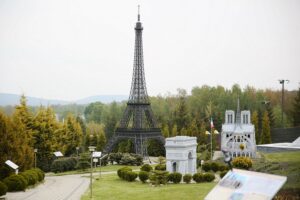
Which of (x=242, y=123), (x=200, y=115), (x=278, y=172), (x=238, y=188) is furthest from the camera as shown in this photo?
(x=200, y=115)

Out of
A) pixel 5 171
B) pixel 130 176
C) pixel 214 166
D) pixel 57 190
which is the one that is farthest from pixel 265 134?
pixel 5 171

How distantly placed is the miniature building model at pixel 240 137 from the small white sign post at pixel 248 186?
3063cm

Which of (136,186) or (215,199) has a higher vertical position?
(215,199)

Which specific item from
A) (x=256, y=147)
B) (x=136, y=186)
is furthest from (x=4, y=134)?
(x=256, y=147)

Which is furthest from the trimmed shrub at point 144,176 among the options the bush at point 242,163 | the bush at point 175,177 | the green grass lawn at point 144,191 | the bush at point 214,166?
the bush at point 242,163

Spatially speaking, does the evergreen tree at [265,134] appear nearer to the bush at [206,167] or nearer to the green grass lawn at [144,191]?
the bush at [206,167]

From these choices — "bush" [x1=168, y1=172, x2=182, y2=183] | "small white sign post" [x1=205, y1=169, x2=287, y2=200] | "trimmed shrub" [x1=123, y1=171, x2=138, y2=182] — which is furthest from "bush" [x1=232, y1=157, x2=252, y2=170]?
"small white sign post" [x1=205, y1=169, x2=287, y2=200]

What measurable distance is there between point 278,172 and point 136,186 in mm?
10730

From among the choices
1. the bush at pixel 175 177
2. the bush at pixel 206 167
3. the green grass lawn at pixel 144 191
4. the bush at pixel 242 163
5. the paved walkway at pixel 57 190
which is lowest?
the paved walkway at pixel 57 190

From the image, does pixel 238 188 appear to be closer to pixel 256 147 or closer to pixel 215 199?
pixel 215 199

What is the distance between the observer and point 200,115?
74438 mm

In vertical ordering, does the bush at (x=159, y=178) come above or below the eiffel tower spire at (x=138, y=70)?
below

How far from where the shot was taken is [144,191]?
97.6 ft

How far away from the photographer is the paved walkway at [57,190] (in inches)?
1137
